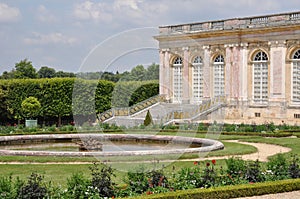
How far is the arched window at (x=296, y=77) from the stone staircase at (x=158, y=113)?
493 cm

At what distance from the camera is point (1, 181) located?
24.6ft

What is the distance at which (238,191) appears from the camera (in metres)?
8.25

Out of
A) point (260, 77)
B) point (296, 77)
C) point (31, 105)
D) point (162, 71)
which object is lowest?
point (31, 105)

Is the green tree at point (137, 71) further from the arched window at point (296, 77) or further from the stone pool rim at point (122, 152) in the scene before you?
the arched window at point (296, 77)

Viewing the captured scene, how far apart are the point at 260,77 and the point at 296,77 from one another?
2385 millimetres

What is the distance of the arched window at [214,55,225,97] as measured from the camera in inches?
1206

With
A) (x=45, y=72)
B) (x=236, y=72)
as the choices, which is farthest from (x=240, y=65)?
(x=45, y=72)

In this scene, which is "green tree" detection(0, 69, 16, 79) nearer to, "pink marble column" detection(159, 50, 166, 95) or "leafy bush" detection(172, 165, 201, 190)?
"pink marble column" detection(159, 50, 166, 95)

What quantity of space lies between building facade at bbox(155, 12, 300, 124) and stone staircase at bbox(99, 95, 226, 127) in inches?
54.3

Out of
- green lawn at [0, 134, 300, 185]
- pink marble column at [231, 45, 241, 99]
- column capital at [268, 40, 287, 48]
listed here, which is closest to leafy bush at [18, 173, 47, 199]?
green lawn at [0, 134, 300, 185]

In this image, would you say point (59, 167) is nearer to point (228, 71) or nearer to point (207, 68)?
point (228, 71)

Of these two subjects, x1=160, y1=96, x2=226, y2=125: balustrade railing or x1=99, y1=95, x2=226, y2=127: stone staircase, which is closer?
x1=99, y1=95, x2=226, y2=127: stone staircase

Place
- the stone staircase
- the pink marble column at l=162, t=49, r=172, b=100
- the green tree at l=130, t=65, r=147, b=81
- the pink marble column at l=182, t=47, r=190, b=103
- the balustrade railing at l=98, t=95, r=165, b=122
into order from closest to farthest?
the green tree at l=130, t=65, r=147, b=81 < the stone staircase < the balustrade railing at l=98, t=95, r=165, b=122 < the pink marble column at l=182, t=47, r=190, b=103 < the pink marble column at l=162, t=49, r=172, b=100

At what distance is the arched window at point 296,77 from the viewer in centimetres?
2731
